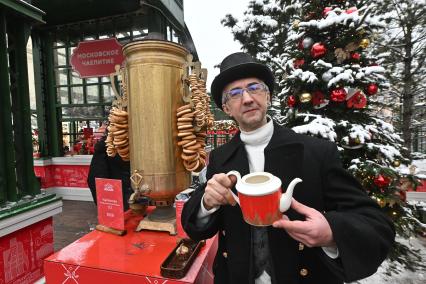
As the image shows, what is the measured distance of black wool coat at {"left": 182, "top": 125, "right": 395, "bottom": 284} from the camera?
90 cm

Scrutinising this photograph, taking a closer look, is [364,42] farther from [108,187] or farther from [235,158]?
[108,187]

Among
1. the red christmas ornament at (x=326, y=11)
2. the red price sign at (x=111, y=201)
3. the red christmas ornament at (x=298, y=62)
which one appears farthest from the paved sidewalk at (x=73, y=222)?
the red christmas ornament at (x=326, y=11)

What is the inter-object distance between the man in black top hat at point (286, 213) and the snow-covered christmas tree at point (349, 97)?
1.86 m

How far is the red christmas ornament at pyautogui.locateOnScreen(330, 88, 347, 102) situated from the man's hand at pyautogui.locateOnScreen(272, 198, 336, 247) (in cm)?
244

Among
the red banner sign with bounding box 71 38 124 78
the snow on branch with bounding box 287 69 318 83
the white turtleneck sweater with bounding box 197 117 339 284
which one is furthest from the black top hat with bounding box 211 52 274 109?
the red banner sign with bounding box 71 38 124 78

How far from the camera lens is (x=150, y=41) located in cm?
174

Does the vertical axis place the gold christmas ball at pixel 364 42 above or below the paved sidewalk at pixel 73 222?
above

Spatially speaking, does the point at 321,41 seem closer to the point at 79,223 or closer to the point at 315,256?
the point at 315,256

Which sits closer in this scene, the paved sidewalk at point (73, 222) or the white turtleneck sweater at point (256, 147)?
the white turtleneck sweater at point (256, 147)

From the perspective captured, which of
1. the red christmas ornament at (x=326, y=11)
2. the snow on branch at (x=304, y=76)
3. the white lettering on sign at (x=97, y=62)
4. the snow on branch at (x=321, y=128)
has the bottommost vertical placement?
the snow on branch at (x=321, y=128)

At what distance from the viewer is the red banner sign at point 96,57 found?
18.4ft

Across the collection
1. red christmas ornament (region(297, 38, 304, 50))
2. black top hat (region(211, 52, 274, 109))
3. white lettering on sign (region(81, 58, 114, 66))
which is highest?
white lettering on sign (region(81, 58, 114, 66))

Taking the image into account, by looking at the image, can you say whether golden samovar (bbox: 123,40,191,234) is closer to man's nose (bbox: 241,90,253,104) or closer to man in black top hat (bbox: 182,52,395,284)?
man in black top hat (bbox: 182,52,395,284)

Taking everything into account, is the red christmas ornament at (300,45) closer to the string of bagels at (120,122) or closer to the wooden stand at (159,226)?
the string of bagels at (120,122)
